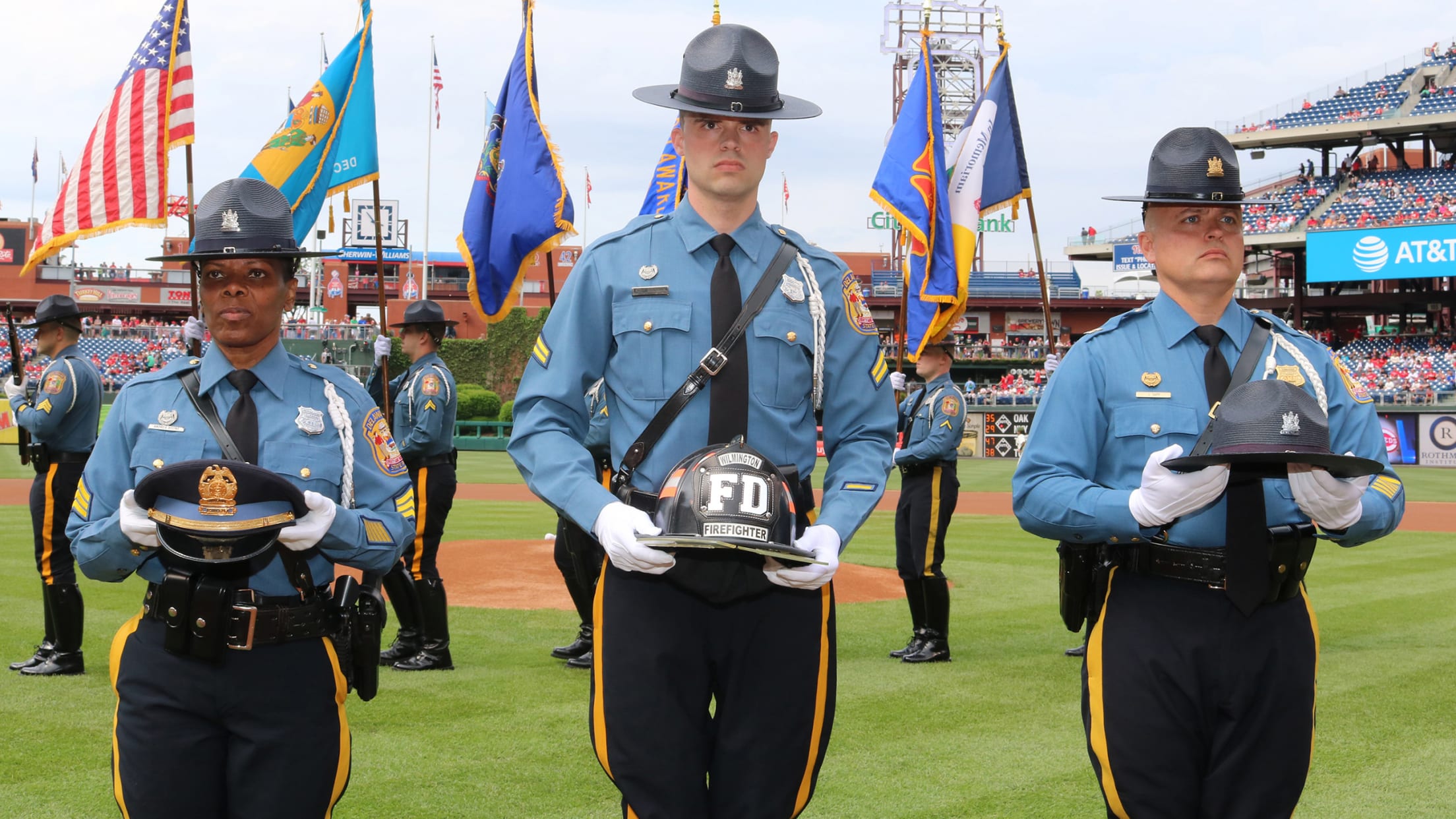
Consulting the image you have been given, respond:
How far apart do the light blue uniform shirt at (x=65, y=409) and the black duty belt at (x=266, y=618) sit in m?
5.05

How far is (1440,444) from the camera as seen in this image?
108ft

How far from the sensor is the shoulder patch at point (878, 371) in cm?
339

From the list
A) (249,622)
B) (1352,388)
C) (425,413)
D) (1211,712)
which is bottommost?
(1211,712)

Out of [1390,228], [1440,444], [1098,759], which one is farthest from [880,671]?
[1390,228]

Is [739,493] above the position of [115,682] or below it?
above

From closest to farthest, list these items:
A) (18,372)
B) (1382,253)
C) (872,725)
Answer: (872,725), (18,372), (1382,253)

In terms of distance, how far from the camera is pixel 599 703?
9.96 feet

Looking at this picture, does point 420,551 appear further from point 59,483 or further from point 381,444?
point 381,444

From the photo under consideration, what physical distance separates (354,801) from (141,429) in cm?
255

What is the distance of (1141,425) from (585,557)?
4997mm

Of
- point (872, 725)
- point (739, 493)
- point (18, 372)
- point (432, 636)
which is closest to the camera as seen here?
point (739, 493)

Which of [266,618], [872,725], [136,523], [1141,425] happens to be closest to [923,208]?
[872,725]

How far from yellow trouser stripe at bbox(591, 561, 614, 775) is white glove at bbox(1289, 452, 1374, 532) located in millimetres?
1714

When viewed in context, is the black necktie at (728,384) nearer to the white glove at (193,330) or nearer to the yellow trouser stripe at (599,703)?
the yellow trouser stripe at (599,703)
